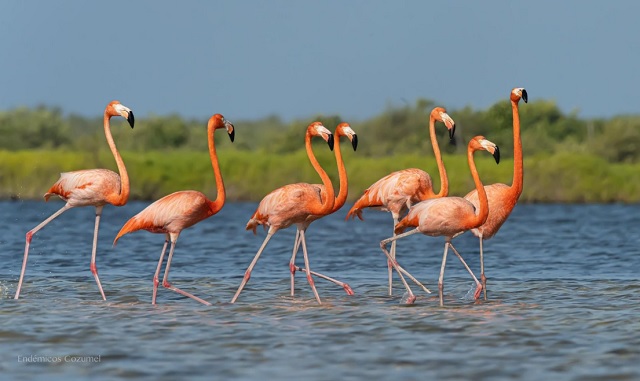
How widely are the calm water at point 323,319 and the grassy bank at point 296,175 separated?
10.7 metres

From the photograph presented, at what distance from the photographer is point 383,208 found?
44.9 ft

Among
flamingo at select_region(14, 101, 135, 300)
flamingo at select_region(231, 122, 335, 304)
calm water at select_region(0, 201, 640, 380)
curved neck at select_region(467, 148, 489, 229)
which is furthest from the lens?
flamingo at select_region(14, 101, 135, 300)

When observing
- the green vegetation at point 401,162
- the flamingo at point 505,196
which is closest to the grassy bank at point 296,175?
the green vegetation at point 401,162

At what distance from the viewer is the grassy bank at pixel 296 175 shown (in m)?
31.4

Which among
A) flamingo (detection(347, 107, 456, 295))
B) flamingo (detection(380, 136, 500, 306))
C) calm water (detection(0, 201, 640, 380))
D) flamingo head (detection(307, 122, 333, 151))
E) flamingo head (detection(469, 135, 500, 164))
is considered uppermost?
flamingo head (detection(307, 122, 333, 151))

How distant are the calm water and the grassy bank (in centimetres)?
1069

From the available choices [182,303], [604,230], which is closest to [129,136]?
[604,230]

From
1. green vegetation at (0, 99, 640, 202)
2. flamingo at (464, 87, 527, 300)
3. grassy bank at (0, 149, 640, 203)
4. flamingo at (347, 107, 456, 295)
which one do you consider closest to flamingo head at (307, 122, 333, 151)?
flamingo at (347, 107, 456, 295)

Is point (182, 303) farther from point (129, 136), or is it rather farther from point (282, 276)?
point (129, 136)

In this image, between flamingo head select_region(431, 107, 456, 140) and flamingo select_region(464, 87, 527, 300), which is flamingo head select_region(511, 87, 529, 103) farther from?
flamingo head select_region(431, 107, 456, 140)

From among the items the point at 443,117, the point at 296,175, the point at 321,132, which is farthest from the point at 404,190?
the point at 296,175

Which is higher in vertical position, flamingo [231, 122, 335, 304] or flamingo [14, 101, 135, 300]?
flamingo [14, 101, 135, 300]

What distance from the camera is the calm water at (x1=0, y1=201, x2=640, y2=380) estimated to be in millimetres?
9055

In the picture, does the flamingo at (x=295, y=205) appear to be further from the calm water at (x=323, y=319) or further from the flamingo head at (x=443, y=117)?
the flamingo head at (x=443, y=117)
